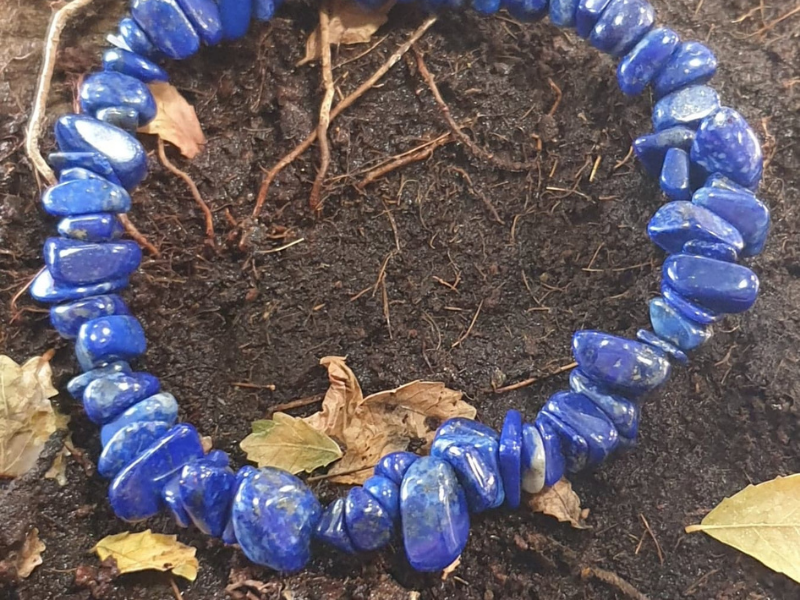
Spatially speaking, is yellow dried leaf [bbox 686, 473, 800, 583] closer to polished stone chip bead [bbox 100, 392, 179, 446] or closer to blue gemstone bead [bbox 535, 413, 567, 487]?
blue gemstone bead [bbox 535, 413, 567, 487]

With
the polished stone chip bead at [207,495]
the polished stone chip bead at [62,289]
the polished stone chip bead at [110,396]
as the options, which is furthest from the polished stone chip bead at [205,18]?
the polished stone chip bead at [207,495]

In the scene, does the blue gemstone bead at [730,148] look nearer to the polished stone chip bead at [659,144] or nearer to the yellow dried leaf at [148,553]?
the polished stone chip bead at [659,144]

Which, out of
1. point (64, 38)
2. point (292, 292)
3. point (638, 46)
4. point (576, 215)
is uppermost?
point (638, 46)

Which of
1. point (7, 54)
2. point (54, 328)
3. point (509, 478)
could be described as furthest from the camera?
point (7, 54)

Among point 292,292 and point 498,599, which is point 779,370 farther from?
point 292,292

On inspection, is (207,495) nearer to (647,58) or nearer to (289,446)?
(289,446)

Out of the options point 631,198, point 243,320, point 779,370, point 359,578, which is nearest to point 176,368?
point 243,320
